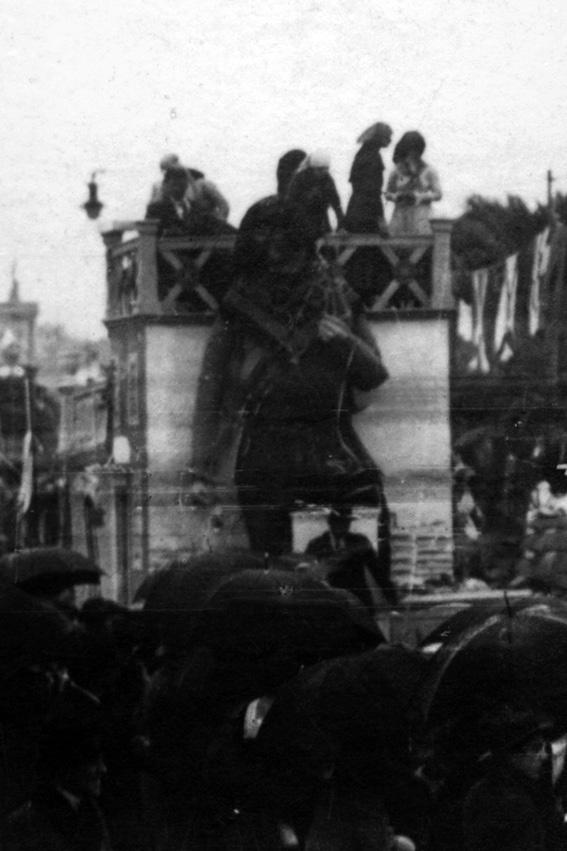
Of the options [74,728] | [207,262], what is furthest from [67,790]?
[207,262]

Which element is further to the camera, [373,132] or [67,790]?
[67,790]

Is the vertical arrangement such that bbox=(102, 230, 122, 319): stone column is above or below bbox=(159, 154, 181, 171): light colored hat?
below

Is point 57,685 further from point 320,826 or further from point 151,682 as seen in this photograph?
point 320,826

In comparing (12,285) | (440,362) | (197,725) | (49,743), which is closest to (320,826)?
(197,725)

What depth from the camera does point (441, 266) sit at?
5289mm

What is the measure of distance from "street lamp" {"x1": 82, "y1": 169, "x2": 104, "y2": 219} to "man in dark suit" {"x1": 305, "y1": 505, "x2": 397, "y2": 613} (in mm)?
1071

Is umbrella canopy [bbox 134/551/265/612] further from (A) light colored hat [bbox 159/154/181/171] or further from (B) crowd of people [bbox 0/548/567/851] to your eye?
(A) light colored hat [bbox 159/154/181/171]

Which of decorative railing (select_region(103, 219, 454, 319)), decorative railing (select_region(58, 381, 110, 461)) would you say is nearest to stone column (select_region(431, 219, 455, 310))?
decorative railing (select_region(103, 219, 454, 319))

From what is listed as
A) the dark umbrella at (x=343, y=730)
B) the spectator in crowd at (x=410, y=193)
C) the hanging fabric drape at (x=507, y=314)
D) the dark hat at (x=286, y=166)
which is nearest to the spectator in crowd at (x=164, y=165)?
the dark hat at (x=286, y=166)

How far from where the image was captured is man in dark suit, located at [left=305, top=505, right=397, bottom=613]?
5.27 m

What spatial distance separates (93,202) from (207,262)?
1.19 feet

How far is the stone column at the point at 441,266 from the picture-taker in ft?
17.4

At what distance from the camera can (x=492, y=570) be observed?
5309mm

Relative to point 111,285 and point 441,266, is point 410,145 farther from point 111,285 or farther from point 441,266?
point 111,285
